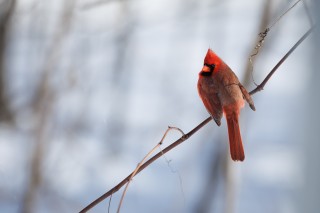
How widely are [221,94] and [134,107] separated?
3.81 meters

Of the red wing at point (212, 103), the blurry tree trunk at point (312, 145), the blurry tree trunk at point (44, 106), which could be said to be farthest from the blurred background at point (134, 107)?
the blurry tree trunk at point (312, 145)

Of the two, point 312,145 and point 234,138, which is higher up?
point 234,138

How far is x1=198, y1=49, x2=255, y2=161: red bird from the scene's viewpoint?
3.77ft

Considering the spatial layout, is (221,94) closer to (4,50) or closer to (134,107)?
(4,50)

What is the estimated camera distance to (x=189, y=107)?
4758 mm

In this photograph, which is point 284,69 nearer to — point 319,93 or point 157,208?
point 157,208

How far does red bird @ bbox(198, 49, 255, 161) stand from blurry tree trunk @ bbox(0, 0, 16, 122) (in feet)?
6.18

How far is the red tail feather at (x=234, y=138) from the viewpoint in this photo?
1.04 m

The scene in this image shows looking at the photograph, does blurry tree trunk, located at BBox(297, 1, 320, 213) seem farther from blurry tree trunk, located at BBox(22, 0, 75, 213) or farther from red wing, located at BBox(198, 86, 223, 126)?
blurry tree trunk, located at BBox(22, 0, 75, 213)

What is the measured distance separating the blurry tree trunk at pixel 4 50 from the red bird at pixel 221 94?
6.18 ft

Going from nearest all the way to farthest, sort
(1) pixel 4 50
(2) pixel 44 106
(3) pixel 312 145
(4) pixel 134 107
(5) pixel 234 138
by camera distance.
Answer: (3) pixel 312 145
(5) pixel 234 138
(2) pixel 44 106
(1) pixel 4 50
(4) pixel 134 107

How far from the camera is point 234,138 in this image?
1.14 meters

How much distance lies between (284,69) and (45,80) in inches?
126

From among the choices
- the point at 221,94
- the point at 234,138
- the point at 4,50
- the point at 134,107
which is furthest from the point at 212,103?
the point at 134,107
